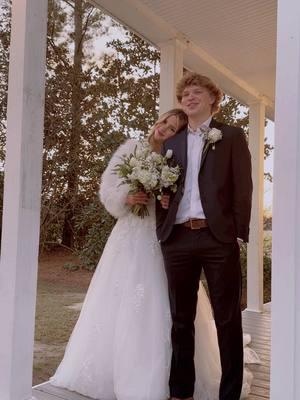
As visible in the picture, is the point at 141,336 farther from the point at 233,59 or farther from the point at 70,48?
the point at 70,48

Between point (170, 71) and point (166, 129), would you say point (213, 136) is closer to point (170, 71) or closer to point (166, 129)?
point (166, 129)

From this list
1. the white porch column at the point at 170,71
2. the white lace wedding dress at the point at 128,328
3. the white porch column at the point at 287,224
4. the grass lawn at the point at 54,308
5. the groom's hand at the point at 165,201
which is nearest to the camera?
the white porch column at the point at 287,224

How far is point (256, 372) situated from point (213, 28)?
263 centimetres

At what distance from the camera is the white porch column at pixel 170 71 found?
358 cm

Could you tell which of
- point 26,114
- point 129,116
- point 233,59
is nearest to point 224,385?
point 26,114

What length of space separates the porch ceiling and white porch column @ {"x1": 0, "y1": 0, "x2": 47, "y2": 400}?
1009mm

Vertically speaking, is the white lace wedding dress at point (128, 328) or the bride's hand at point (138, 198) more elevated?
the bride's hand at point (138, 198)

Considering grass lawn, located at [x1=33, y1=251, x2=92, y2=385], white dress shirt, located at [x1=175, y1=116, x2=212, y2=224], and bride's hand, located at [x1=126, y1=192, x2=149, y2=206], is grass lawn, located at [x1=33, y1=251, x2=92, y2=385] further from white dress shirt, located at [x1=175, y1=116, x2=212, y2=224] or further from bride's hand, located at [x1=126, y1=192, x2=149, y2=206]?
white dress shirt, located at [x1=175, y1=116, x2=212, y2=224]

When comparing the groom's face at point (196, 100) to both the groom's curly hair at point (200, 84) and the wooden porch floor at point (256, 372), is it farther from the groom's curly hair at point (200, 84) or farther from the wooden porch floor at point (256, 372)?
the wooden porch floor at point (256, 372)

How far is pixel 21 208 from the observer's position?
7.88ft

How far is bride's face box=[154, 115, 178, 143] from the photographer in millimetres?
2775

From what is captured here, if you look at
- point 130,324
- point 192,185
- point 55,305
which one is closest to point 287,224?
point 192,185

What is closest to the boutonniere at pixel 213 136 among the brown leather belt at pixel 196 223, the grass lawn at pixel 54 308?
the brown leather belt at pixel 196 223

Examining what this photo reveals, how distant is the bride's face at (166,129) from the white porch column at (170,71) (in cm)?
83
